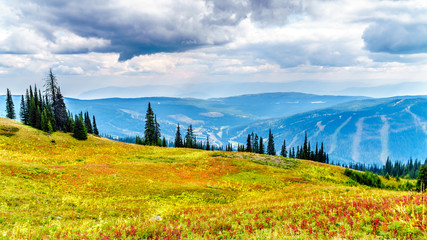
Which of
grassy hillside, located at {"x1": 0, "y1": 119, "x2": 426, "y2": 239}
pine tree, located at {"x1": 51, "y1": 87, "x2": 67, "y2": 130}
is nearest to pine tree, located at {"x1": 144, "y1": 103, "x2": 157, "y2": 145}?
pine tree, located at {"x1": 51, "y1": 87, "x2": 67, "y2": 130}

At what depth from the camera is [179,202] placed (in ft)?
69.1

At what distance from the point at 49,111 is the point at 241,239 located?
80692mm

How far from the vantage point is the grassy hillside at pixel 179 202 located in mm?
8656

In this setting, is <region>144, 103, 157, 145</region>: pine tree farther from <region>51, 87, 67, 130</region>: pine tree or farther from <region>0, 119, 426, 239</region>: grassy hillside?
<region>0, 119, 426, 239</region>: grassy hillside

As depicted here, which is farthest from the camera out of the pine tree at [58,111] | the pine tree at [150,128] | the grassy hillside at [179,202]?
the pine tree at [150,128]

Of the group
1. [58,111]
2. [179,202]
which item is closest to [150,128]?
[58,111]

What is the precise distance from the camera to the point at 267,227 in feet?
32.8

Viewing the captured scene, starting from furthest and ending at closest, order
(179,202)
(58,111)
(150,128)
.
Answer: (150,128)
(58,111)
(179,202)

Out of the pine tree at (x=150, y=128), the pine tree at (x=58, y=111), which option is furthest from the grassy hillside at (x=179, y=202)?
the pine tree at (x=150, y=128)

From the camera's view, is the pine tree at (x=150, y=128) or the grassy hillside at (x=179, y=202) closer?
the grassy hillside at (x=179, y=202)

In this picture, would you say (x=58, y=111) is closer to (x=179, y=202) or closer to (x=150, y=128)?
(x=150, y=128)

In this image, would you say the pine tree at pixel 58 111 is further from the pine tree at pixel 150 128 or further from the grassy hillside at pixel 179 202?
the pine tree at pixel 150 128

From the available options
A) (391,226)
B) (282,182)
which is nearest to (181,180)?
(282,182)

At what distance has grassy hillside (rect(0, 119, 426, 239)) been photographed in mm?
8656
